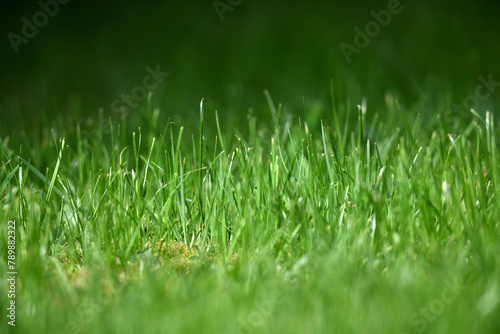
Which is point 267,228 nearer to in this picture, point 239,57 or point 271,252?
point 271,252

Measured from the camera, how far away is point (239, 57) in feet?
14.8

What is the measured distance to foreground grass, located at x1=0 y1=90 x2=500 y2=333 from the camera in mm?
1505

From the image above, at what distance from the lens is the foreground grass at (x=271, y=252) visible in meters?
1.50

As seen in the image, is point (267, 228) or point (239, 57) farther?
point (239, 57)

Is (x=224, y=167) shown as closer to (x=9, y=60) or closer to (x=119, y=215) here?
(x=119, y=215)

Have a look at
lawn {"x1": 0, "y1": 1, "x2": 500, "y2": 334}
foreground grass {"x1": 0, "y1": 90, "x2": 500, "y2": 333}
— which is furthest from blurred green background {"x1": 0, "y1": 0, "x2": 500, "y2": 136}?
foreground grass {"x1": 0, "y1": 90, "x2": 500, "y2": 333}

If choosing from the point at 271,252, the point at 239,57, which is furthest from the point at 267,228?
the point at 239,57

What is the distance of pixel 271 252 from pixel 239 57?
9.12 ft

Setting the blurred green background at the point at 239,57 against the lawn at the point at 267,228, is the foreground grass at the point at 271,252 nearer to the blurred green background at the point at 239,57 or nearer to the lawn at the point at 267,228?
the lawn at the point at 267,228

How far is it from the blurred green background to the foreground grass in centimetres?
124

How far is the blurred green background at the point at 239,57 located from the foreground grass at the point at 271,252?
4.08 ft

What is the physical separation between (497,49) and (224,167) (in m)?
2.70

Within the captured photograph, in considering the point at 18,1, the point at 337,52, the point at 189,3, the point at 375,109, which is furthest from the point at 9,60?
the point at 375,109

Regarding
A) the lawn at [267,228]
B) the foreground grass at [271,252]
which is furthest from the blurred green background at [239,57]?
the foreground grass at [271,252]
